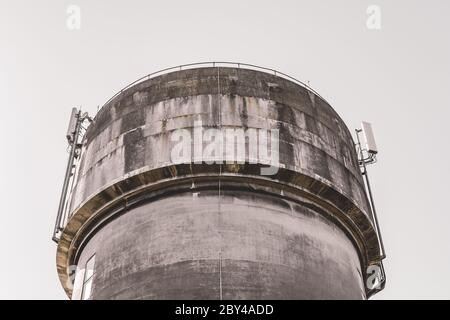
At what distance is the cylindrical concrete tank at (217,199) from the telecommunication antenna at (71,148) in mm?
525

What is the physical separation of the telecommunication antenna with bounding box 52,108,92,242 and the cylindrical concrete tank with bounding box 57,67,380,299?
1.72 feet

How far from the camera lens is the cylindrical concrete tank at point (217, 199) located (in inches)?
509

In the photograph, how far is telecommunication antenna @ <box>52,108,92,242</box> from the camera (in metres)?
16.0

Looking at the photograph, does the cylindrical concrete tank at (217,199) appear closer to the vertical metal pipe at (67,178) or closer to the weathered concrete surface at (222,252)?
the weathered concrete surface at (222,252)

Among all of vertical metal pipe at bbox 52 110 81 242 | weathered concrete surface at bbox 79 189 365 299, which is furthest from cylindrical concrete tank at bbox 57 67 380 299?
vertical metal pipe at bbox 52 110 81 242

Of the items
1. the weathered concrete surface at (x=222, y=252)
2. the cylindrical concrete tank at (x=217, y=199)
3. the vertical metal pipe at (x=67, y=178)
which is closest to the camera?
the weathered concrete surface at (x=222, y=252)

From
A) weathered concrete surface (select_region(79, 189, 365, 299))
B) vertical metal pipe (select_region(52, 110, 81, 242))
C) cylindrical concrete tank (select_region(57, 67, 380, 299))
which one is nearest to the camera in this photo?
weathered concrete surface (select_region(79, 189, 365, 299))

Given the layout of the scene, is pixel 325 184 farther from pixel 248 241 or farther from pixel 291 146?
pixel 248 241

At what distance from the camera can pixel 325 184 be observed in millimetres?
14594

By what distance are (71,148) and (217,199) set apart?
18.6ft

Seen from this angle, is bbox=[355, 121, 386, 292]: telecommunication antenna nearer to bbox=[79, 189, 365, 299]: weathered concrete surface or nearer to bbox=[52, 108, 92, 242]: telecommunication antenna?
bbox=[79, 189, 365, 299]: weathered concrete surface

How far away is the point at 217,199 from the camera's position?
45.6 feet

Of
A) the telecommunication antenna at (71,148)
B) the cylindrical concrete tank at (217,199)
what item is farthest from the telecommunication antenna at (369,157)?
the telecommunication antenna at (71,148)

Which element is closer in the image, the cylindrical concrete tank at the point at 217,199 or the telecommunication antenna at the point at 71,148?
the cylindrical concrete tank at the point at 217,199
